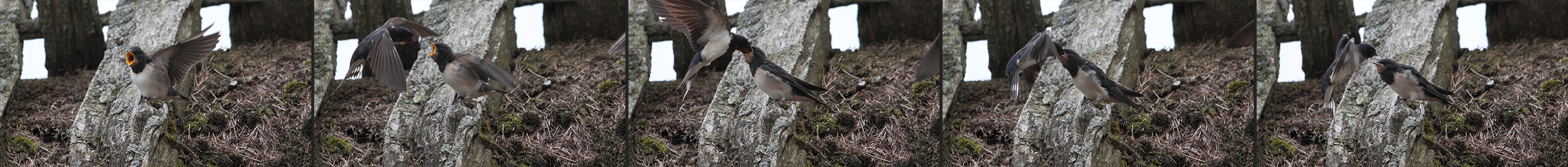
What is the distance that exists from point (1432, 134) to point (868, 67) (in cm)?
226

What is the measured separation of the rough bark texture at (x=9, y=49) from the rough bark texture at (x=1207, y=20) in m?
5.23

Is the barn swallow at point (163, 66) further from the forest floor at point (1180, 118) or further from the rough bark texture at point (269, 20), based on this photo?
the forest floor at point (1180, 118)

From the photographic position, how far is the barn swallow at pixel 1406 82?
3.95 m

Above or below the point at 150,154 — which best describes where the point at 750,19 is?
above

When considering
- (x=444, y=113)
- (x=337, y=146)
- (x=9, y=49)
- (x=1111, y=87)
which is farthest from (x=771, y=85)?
(x=9, y=49)

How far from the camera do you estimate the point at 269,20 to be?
15.7 feet

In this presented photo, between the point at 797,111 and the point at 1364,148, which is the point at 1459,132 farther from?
the point at 797,111

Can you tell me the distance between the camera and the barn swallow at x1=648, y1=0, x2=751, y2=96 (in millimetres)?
3570

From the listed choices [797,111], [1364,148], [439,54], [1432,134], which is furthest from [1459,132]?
[439,54]

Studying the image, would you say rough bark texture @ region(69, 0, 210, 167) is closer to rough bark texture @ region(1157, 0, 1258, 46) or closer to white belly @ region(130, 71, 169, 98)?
white belly @ region(130, 71, 169, 98)

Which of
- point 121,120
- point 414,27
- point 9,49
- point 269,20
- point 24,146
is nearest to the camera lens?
point 414,27

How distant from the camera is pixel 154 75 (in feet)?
14.4

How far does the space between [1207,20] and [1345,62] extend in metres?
0.52

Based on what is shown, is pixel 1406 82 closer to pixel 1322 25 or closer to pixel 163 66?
pixel 1322 25
